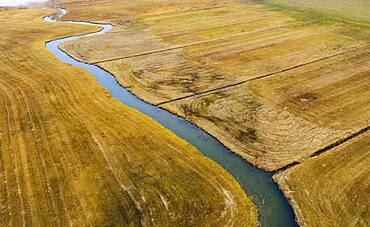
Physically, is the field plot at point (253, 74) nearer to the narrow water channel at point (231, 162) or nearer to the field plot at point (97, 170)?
the narrow water channel at point (231, 162)

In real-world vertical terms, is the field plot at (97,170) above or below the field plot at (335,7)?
below

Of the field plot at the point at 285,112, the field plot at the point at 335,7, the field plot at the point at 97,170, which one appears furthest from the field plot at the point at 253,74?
the field plot at the point at 335,7

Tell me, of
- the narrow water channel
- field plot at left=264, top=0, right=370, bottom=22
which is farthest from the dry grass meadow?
field plot at left=264, top=0, right=370, bottom=22

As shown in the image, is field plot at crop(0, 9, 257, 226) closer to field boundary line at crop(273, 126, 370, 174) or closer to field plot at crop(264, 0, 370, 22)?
field boundary line at crop(273, 126, 370, 174)

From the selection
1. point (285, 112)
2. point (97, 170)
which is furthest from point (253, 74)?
point (97, 170)

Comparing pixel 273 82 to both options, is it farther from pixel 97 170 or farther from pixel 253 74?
pixel 97 170

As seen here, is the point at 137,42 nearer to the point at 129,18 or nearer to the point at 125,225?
the point at 129,18

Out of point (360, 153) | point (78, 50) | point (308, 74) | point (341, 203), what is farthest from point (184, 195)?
point (78, 50)
